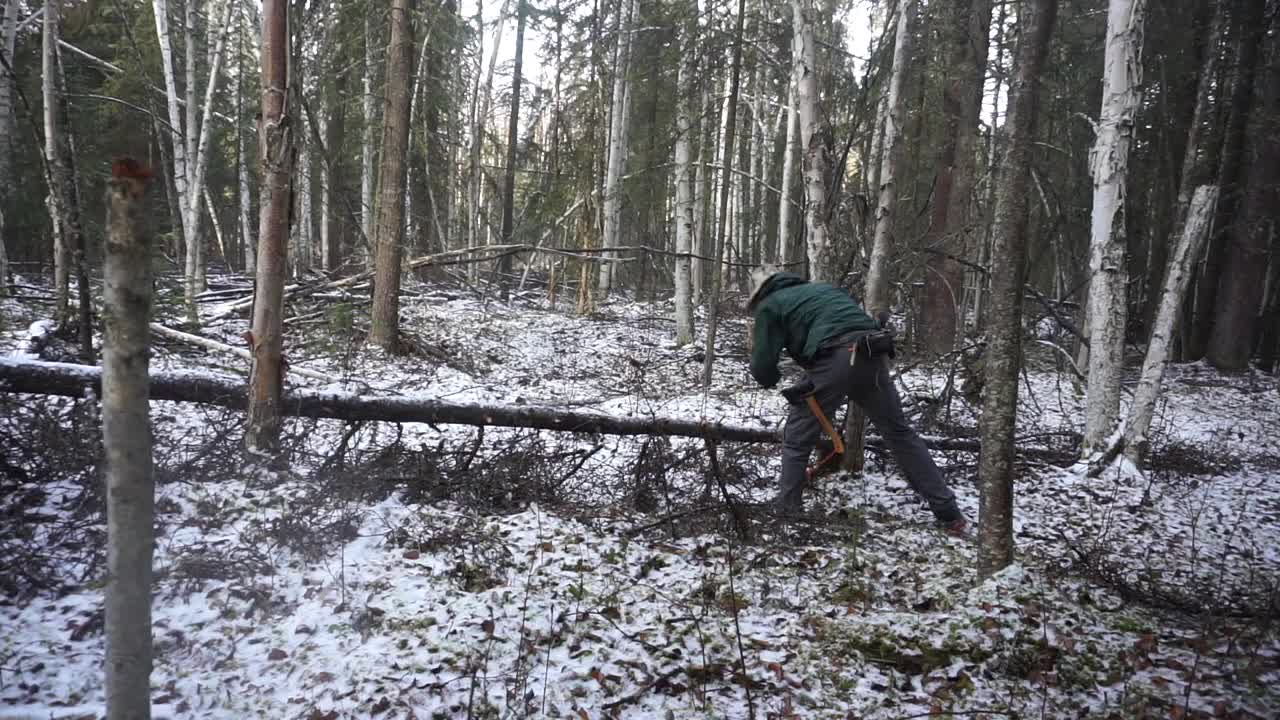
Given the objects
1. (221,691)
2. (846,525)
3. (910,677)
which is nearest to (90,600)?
(221,691)

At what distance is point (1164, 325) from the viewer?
536 centimetres

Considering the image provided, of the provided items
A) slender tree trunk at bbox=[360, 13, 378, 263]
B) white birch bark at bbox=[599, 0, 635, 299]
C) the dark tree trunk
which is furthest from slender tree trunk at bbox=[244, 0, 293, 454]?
the dark tree trunk

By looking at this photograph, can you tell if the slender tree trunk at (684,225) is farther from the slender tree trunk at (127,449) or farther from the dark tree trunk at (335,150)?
the slender tree trunk at (127,449)

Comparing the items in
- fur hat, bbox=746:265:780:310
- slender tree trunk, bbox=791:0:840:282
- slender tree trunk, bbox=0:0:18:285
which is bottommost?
fur hat, bbox=746:265:780:310

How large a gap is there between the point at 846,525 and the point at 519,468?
2.36 m

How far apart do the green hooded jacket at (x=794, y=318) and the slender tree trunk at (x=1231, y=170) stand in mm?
7235

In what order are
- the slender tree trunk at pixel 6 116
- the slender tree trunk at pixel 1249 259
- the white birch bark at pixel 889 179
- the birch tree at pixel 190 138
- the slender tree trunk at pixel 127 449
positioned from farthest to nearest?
1. the slender tree trunk at pixel 1249 259
2. the birch tree at pixel 190 138
3. the slender tree trunk at pixel 6 116
4. the white birch bark at pixel 889 179
5. the slender tree trunk at pixel 127 449

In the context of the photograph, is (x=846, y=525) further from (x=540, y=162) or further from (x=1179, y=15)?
(x=540, y=162)

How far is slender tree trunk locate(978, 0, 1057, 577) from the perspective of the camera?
2.92 m

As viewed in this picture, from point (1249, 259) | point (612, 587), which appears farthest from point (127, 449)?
point (1249, 259)

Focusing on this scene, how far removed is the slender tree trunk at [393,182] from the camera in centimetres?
845

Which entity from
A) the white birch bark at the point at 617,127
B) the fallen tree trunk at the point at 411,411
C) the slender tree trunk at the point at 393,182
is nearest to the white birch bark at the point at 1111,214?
the fallen tree trunk at the point at 411,411

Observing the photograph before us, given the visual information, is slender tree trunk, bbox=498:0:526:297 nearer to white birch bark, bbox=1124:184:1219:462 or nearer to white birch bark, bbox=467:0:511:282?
white birch bark, bbox=467:0:511:282

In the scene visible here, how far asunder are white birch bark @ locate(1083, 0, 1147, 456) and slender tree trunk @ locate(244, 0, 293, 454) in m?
6.11
